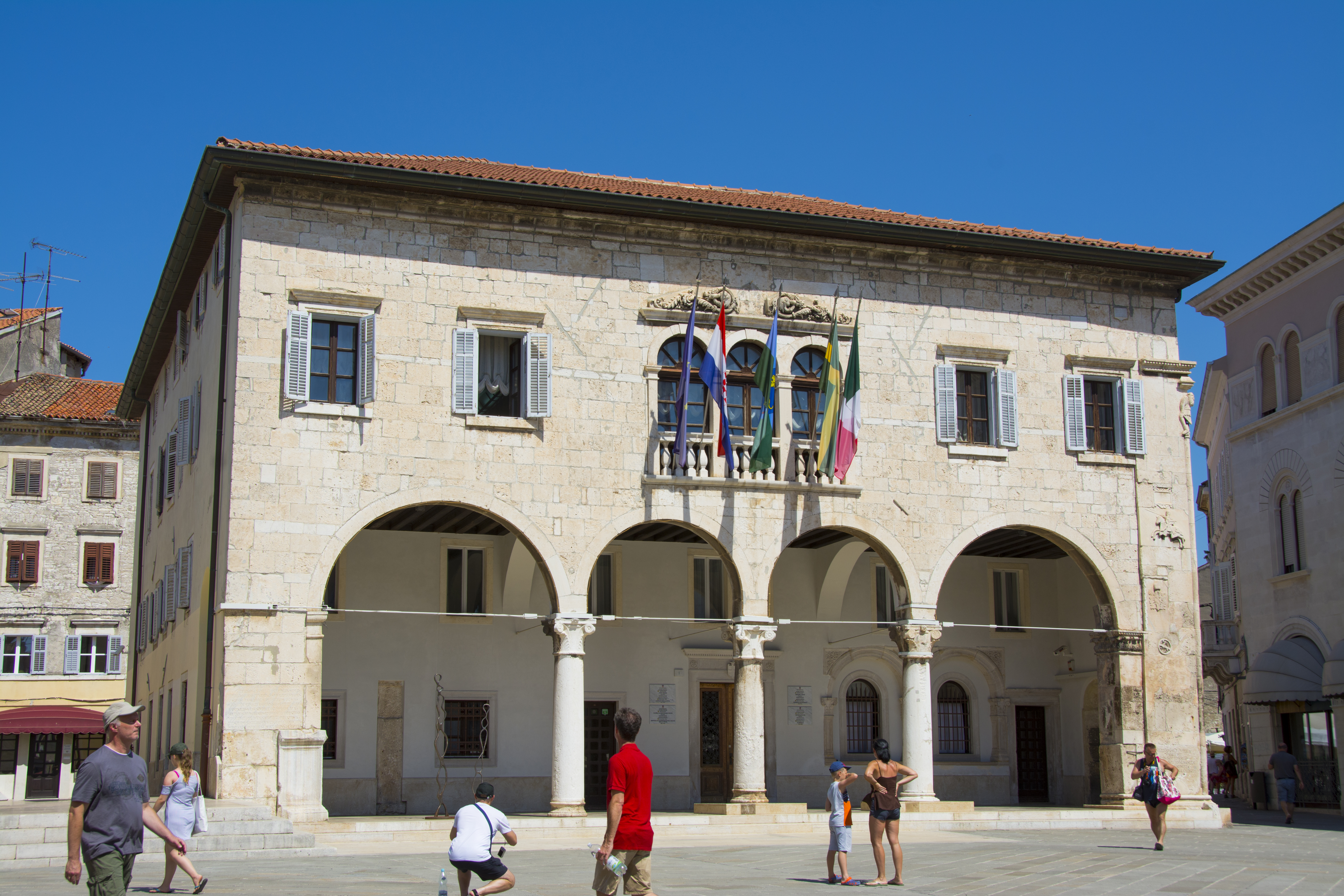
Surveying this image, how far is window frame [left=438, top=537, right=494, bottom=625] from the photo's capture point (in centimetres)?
2517

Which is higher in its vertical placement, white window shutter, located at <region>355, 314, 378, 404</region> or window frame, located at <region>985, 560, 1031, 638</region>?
white window shutter, located at <region>355, 314, 378, 404</region>

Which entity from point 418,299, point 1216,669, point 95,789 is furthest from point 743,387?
point 1216,669

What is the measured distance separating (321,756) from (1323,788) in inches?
772

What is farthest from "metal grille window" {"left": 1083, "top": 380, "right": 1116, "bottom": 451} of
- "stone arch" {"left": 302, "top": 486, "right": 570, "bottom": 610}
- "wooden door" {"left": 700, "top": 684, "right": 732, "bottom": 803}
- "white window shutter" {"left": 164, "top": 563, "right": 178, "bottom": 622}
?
"white window shutter" {"left": 164, "top": 563, "right": 178, "bottom": 622}

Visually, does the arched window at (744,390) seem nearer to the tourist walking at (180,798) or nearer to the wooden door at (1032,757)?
the wooden door at (1032,757)

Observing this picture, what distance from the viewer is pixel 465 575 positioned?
1003 inches

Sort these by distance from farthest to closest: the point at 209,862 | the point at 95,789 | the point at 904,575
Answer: the point at 904,575
the point at 209,862
the point at 95,789

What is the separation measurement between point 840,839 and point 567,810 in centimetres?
745

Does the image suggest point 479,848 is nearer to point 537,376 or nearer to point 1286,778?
point 537,376

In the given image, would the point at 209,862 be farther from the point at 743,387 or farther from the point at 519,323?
the point at 743,387

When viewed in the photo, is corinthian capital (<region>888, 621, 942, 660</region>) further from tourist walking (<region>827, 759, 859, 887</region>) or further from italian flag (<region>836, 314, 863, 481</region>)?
tourist walking (<region>827, 759, 859, 887</region>)

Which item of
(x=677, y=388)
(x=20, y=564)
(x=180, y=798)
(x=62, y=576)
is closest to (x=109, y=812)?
(x=180, y=798)

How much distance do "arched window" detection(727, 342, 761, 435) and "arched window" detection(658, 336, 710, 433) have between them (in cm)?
52

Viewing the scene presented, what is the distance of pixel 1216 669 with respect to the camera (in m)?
35.1
